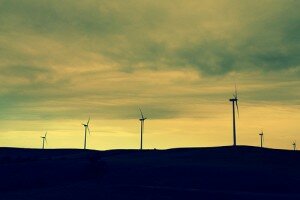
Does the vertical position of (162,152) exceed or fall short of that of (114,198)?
it exceeds it

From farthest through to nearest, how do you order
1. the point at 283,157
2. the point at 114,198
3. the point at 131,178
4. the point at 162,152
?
the point at 162,152
the point at 283,157
the point at 131,178
the point at 114,198

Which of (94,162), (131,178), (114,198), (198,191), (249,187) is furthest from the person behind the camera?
(94,162)

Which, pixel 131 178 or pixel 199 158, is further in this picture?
pixel 199 158

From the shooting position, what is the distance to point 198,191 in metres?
59.9

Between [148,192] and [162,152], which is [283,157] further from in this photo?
[148,192]

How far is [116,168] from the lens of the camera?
8606 cm

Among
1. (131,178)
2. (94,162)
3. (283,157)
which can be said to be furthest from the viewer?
(283,157)

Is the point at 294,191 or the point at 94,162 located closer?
the point at 294,191

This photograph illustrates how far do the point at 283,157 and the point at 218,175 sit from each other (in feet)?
129

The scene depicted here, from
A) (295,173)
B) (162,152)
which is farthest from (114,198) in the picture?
A: (162,152)

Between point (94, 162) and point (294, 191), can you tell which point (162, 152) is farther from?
point (294, 191)

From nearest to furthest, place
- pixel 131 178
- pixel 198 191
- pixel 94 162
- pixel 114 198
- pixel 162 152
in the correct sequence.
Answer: pixel 114 198 → pixel 198 191 → pixel 131 178 → pixel 94 162 → pixel 162 152

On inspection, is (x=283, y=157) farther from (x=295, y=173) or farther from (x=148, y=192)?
(x=148, y=192)

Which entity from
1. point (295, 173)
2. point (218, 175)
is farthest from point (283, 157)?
point (218, 175)
